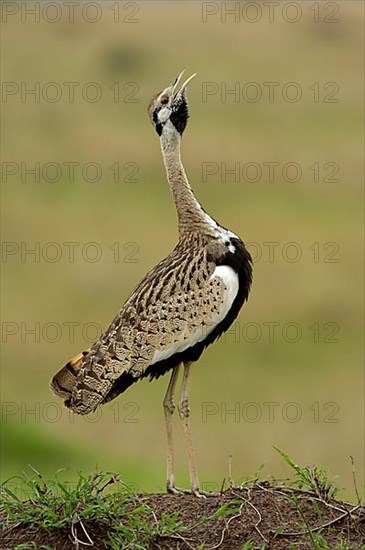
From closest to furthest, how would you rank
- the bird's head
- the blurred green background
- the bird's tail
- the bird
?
the bird → the bird's tail → the bird's head → the blurred green background

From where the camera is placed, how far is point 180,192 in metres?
8.48

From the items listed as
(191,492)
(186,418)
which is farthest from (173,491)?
(186,418)

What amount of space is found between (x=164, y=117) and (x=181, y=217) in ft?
1.98

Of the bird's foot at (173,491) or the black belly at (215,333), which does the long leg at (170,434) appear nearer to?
the bird's foot at (173,491)

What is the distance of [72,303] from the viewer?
2298cm

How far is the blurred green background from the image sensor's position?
60.1ft

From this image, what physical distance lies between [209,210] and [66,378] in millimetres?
19367

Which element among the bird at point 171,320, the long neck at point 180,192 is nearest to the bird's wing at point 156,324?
the bird at point 171,320

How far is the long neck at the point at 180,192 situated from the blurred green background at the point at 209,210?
6.33ft

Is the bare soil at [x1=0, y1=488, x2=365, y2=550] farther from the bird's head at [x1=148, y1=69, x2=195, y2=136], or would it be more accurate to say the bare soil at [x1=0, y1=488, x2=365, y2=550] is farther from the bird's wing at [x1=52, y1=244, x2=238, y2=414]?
the bird's head at [x1=148, y1=69, x2=195, y2=136]

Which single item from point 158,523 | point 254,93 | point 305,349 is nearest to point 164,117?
point 158,523

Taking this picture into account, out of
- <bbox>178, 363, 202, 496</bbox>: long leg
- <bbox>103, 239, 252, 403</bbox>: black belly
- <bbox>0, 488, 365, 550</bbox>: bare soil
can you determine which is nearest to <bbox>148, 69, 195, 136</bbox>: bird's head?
<bbox>103, 239, 252, 403</bbox>: black belly

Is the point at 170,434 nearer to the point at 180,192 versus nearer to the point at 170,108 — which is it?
the point at 180,192

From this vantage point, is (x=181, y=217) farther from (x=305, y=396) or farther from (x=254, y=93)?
(x=254, y=93)
